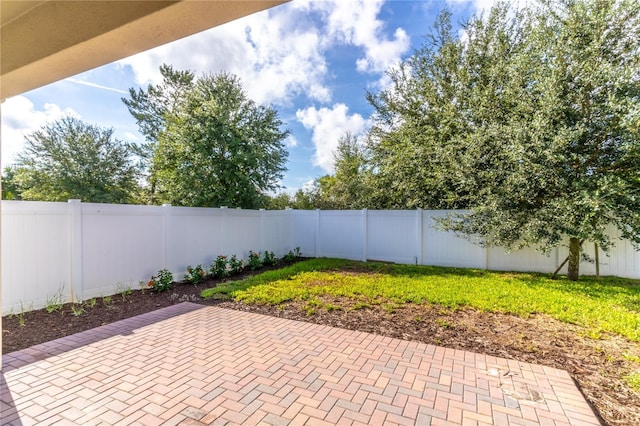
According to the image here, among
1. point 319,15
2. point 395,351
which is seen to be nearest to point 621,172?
point 395,351

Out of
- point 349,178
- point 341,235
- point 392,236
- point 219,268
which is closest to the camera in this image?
point 219,268

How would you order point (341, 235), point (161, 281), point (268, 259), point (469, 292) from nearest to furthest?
point (469, 292) → point (161, 281) → point (268, 259) → point (341, 235)

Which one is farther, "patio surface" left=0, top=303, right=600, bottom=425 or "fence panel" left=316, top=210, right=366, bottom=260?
"fence panel" left=316, top=210, right=366, bottom=260

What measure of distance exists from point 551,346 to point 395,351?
1.95 meters

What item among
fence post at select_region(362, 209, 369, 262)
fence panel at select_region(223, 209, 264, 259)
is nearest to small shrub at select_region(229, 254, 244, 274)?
fence panel at select_region(223, 209, 264, 259)

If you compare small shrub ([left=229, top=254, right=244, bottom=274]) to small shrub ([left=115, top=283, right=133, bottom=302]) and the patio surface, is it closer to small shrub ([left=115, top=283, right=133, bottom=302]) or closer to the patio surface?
small shrub ([left=115, top=283, right=133, bottom=302])

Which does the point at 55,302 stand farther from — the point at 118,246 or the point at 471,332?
the point at 471,332

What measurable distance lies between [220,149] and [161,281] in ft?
14.3

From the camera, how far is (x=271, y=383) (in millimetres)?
2752

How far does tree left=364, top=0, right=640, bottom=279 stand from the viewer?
5582 millimetres

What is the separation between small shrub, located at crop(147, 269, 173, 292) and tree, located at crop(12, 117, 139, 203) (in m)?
8.72

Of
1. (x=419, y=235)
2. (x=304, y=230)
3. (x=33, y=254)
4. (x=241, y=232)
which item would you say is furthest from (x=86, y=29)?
(x=304, y=230)

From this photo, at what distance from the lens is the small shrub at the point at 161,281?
585 centimetres

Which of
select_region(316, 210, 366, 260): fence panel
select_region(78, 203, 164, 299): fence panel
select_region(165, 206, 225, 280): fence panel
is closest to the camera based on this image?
select_region(78, 203, 164, 299): fence panel
